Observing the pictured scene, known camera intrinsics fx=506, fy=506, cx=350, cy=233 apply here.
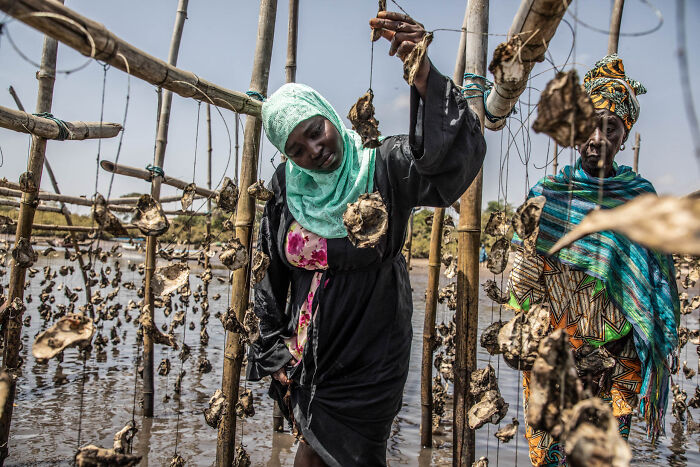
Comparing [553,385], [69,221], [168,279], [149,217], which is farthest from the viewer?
[69,221]

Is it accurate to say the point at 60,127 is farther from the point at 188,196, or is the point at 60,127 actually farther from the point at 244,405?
the point at 244,405

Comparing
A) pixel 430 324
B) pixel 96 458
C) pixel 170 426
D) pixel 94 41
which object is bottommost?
pixel 170 426

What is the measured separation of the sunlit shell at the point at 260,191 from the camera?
8.00 ft

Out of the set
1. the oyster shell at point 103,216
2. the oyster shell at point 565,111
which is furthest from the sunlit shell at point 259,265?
the oyster shell at point 565,111

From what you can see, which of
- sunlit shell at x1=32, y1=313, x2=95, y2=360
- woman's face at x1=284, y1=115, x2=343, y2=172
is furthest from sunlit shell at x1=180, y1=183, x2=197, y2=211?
sunlit shell at x1=32, y1=313, x2=95, y2=360

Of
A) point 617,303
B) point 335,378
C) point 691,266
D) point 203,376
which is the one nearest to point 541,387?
point 335,378

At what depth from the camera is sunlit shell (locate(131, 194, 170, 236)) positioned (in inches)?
73.8

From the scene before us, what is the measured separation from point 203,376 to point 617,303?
5.01 meters

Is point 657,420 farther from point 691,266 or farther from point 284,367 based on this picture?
point 691,266

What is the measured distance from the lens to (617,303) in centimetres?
232

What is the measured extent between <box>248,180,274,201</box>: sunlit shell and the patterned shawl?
1.30 meters

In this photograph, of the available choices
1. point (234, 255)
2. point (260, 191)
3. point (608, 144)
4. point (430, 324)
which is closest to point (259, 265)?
point (234, 255)

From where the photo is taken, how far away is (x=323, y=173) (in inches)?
83.3

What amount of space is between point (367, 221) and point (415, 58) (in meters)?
0.53
